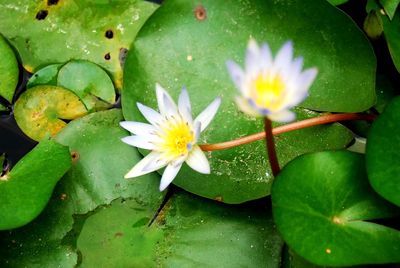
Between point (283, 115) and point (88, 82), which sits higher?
point (283, 115)

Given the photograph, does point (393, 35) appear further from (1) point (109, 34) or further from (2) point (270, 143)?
(1) point (109, 34)

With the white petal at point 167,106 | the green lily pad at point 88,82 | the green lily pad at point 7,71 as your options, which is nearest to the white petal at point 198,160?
the white petal at point 167,106

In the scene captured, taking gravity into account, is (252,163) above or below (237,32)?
below

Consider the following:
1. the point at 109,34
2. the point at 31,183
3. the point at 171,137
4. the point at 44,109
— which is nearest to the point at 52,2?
the point at 109,34

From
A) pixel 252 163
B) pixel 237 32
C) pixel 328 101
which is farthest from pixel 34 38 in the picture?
pixel 328 101

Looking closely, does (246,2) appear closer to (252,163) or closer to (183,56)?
(183,56)

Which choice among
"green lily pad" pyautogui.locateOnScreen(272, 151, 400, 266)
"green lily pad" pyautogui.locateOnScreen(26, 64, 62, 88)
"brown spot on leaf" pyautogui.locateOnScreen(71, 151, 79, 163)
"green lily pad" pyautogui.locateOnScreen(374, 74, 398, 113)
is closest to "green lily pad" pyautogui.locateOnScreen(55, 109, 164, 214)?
"brown spot on leaf" pyautogui.locateOnScreen(71, 151, 79, 163)
